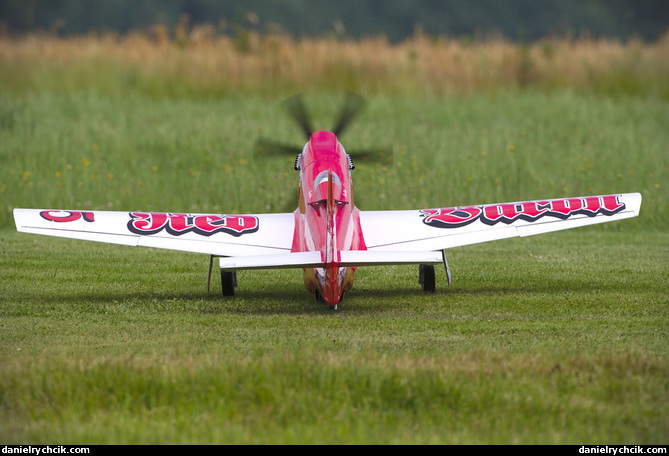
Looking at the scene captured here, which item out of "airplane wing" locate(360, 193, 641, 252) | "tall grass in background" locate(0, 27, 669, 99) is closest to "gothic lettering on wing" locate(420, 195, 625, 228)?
"airplane wing" locate(360, 193, 641, 252)

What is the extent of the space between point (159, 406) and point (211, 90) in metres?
20.4

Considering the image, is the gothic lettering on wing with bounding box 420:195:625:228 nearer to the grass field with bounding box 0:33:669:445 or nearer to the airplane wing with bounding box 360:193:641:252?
the airplane wing with bounding box 360:193:641:252

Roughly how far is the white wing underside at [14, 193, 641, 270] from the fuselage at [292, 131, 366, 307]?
474 millimetres

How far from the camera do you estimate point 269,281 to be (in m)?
12.2

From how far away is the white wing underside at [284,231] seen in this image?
33.6 feet

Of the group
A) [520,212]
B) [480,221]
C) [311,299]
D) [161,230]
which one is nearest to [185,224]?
[161,230]

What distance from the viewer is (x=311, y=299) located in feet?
34.8

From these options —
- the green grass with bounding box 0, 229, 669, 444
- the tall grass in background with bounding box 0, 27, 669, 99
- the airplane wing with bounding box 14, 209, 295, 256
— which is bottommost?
the green grass with bounding box 0, 229, 669, 444

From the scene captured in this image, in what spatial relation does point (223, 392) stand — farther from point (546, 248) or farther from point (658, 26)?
point (658, 26)

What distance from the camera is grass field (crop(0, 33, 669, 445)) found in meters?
5.45

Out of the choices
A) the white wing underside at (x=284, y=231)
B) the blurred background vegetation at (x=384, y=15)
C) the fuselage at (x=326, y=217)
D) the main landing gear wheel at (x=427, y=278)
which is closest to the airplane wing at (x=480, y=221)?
the white wing underside at (x=284, y=231)

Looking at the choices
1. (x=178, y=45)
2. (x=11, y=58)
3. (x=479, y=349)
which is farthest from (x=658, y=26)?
(x=479, y=349)

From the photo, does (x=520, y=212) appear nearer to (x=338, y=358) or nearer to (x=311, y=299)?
(x=311, y=299)

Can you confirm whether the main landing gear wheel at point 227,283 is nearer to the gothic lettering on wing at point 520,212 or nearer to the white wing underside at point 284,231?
the white wing underside at point 284,231
